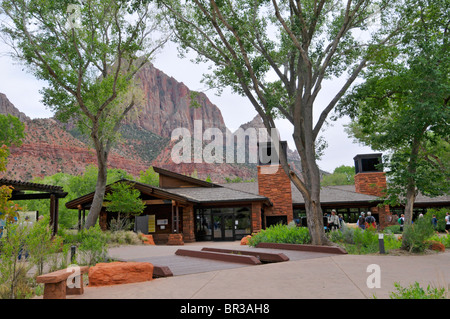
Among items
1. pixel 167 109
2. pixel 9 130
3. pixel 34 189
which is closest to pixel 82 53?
pixel 34 189

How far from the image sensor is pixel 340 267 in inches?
327

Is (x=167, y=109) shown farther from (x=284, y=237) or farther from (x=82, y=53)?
(x=284, y=237)

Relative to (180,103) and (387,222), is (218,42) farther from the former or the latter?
(180,103)

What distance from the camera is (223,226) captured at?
24641mm

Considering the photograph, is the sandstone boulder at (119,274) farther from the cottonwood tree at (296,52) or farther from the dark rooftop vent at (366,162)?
the dark rooftop vent at (366,162)

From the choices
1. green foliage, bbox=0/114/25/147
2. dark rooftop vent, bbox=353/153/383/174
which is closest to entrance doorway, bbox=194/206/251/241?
dark rooftop vent, bbox=353/153/383/174

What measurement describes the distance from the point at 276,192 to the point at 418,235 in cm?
1651

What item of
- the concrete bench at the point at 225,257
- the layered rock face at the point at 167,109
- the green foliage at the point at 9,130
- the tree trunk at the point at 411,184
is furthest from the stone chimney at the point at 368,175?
the layered rock face at the point at 167,109

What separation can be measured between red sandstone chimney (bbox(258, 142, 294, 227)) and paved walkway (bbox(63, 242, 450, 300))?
17.4 metres

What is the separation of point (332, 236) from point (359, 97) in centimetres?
575

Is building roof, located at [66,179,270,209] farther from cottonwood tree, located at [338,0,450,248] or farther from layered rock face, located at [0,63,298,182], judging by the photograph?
layered rock face, located at [0,63,298,182]

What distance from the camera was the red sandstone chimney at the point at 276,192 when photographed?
27031 millimetres

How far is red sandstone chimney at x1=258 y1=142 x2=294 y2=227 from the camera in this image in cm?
2703

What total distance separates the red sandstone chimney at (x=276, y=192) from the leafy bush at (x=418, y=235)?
15821 mm
